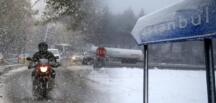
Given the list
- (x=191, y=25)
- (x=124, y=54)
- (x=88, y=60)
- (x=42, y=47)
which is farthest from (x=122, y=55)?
(x=191, y=25)

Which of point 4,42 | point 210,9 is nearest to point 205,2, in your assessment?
point 210,9

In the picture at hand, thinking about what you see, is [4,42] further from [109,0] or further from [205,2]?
[205,2]

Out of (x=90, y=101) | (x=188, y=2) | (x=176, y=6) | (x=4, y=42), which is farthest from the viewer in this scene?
(x=4, y=42)

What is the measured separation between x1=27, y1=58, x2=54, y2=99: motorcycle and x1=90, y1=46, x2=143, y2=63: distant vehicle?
37318 mm

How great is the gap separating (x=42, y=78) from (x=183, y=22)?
29.9ft

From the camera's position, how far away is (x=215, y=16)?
5305 millimetres

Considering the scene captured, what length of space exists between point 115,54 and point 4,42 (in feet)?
41.8

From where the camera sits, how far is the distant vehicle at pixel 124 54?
54.0 m

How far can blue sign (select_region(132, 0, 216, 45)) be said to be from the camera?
5.49 m

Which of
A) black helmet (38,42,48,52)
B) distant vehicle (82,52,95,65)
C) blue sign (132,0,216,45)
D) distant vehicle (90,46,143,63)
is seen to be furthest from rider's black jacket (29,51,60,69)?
distant vehicle (82,52,95,65)

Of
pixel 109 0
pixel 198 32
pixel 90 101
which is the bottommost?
pixel 90 101

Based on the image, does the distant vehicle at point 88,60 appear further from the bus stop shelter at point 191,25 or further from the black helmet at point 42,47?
the bus stop shelter at point 191,25

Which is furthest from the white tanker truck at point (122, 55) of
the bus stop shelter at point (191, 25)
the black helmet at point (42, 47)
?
the bus stop shelter at point (191, 25)

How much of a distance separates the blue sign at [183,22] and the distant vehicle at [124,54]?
44.5 meters
